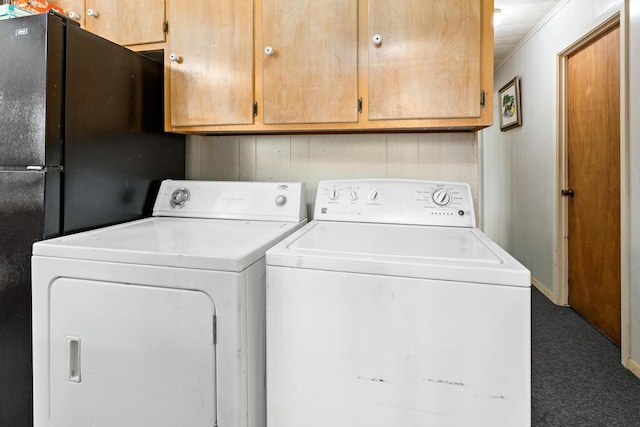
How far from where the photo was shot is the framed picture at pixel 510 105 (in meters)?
3.73

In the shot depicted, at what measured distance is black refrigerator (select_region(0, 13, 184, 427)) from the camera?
124 centimetres


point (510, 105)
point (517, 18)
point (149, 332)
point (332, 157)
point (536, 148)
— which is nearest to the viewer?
point (149, 332)

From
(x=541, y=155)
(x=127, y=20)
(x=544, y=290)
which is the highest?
(x=127, y=20)

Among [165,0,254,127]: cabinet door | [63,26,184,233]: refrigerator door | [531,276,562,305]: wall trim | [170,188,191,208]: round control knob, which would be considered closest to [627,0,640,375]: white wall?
[531,276,562,305]: wall trim

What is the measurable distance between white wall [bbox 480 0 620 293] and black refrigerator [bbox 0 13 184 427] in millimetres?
2888

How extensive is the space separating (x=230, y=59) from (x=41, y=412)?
1.45 metres

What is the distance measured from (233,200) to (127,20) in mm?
958

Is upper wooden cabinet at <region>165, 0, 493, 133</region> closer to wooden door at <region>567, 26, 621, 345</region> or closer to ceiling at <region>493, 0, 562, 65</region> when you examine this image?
wooden door at <region>567, 26, 621, 345</region>

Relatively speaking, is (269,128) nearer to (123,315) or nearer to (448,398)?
(123,315)

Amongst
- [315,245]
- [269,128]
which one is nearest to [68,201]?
[269,128]

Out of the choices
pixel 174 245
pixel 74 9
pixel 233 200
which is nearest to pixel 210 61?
pixel 233 200

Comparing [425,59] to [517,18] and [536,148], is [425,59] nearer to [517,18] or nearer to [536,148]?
[517,18]

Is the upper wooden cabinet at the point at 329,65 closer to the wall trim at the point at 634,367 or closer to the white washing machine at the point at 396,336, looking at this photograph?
the white washing machine at the point at 396,336

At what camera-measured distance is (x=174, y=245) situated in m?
1.13
